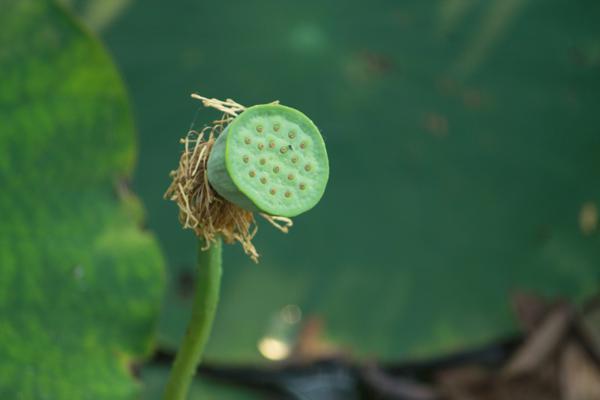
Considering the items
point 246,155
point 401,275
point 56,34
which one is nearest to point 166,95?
point 56,34

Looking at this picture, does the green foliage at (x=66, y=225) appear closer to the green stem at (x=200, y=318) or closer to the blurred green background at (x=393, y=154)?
the green stem at (x=200, y=318)

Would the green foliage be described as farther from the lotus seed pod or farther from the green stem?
the lotus seed pod

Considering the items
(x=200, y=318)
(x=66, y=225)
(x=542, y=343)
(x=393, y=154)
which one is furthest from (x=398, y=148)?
(x=200, y=318)

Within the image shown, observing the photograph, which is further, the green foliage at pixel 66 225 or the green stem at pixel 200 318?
the green foliage at pixel 66 225

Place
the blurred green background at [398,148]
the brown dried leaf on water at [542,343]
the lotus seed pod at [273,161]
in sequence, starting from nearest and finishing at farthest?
the lotus seed pod at [273,161], the blurred green background at [398,148], the brown dried leaf on water at [542,343]

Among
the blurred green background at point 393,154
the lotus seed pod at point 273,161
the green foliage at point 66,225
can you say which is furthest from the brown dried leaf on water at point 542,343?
the lotus seed pod at point 273,161

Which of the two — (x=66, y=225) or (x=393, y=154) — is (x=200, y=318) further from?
(x=393, y=154)

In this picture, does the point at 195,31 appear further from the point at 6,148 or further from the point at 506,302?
the point at 506,302

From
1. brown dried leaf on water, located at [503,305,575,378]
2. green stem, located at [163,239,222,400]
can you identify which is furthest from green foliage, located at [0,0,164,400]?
brown dried leaf on water, located at [503,305,575,378]

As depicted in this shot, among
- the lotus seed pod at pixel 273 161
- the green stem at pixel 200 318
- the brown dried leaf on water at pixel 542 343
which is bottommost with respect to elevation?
the green stem at pixel 200 318
